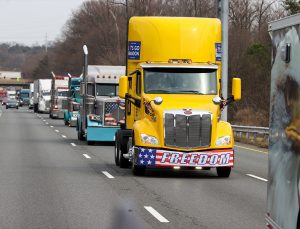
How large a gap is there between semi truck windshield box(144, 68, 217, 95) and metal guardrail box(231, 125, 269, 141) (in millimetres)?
13809

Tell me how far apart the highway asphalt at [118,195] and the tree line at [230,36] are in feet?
81.9

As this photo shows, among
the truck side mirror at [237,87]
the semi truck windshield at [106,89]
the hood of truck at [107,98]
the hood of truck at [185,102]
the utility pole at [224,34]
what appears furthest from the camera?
the utility pole at [224,34]

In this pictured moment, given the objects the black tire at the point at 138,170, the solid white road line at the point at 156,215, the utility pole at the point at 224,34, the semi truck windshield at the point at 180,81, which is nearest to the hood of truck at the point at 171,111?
the semi truck windshield at the point at 180,81

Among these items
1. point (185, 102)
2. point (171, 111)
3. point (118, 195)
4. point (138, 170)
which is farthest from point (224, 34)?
point (118, 195)

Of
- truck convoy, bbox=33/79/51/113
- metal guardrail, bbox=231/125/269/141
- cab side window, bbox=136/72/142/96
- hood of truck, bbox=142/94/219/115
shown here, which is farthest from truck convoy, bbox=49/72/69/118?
hood of truck, bbox=142/94/219/115

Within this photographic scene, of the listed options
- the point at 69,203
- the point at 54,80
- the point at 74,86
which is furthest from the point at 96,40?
the point at 69,203

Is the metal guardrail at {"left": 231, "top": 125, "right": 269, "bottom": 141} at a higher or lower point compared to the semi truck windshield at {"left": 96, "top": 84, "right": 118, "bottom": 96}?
lower

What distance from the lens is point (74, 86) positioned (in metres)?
43.8

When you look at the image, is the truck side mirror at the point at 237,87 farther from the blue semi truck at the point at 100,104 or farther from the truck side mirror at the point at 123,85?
the blue semi truck at the point at 100,104

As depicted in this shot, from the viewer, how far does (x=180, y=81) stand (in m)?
18.3

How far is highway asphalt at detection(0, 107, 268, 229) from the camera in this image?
10.9 metres

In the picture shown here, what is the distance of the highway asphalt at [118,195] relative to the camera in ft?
35.8

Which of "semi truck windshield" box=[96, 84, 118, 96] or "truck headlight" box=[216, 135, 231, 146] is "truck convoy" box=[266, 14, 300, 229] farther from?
"semi truck windshield" box=[96, 84, 118, 96]

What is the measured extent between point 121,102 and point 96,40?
8114 cm
